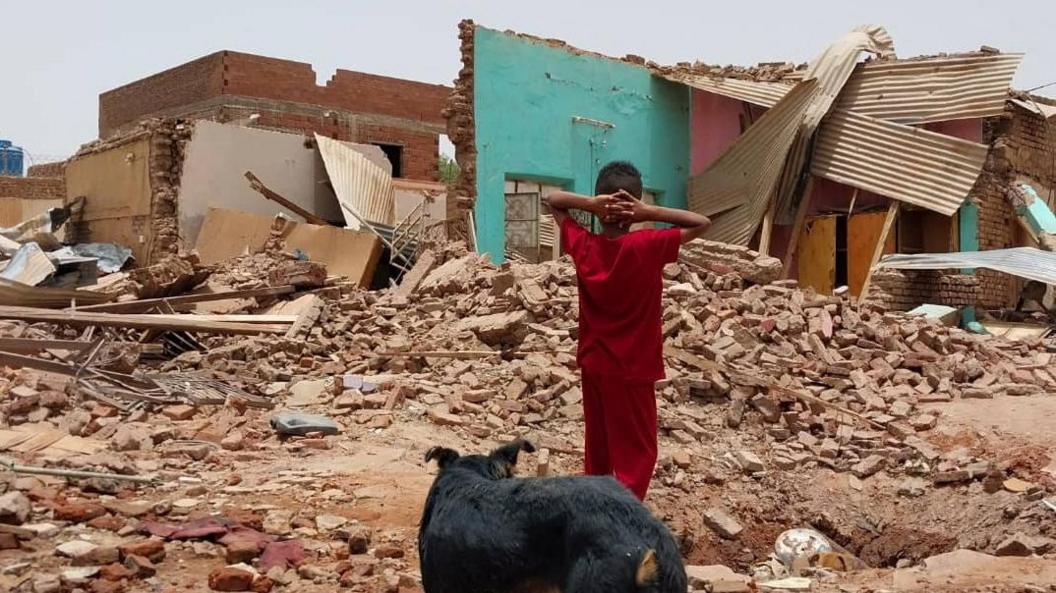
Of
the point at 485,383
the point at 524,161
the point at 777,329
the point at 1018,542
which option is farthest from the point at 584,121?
the point at 1018,542

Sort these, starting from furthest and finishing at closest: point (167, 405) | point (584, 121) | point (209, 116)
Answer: point (209, 116), point (584, 121), point (167, 405)

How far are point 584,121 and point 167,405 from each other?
10009 mm

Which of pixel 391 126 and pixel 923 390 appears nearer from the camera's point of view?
pixel 923 390

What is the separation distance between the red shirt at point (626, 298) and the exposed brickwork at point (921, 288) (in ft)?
36.9

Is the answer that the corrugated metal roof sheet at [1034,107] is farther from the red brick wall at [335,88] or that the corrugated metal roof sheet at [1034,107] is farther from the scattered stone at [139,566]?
the red brick wall at [335,88]

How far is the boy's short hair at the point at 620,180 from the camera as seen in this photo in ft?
11.4

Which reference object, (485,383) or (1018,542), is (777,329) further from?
(1018,542)

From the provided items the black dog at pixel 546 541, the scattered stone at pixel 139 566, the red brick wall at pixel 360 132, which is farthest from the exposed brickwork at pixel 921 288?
the red brick wall at pixel 360 132

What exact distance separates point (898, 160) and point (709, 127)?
3921mm

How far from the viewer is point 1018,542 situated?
487 centimetres

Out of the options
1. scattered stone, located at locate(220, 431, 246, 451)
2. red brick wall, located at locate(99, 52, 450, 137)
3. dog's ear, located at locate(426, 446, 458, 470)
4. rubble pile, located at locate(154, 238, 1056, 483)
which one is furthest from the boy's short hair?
red brick wall, located at locate(99, 52, 450, 137)

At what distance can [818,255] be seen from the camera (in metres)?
15.3

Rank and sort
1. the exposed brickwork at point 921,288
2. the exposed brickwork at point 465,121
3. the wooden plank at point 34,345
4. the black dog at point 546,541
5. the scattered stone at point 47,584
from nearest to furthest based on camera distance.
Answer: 1. the black dog at point 546,541
2. the scattered stone at point 47,584
3. the wooden plank at point 34,345
4. the exposed brickwork at point 921,288
5. the exposed brickwork at point 465,121

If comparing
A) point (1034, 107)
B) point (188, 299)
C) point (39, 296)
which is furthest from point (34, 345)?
point (1034, 107)
